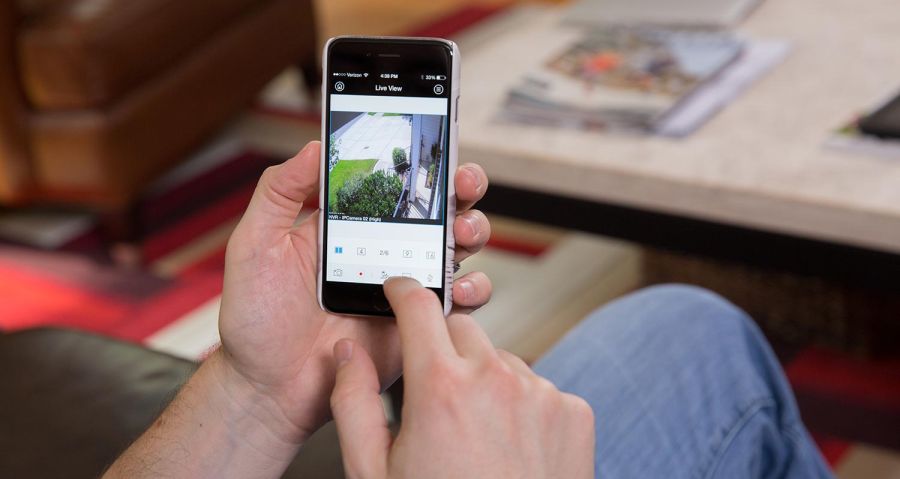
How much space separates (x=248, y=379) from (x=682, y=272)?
117cm

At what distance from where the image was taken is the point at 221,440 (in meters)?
0.74

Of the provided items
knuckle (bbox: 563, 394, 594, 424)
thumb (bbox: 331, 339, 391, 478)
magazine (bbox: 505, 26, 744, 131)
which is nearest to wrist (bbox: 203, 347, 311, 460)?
thumb (bbox: 331, 339, 391, 478)

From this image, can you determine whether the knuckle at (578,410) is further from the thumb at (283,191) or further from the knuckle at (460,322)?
the thumb at (283,191)

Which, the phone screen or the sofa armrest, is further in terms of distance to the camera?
the sofa armrest

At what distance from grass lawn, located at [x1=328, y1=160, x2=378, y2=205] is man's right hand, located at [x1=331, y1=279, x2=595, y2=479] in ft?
0.52

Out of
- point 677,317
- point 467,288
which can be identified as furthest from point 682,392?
point 467,288

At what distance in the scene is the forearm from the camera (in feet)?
2.39

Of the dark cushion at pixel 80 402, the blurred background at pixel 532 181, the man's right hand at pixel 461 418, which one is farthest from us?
the blurred background at pixel 532 181

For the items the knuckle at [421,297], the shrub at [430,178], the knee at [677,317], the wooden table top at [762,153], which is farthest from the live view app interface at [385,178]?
the wooden table top at [762,153]

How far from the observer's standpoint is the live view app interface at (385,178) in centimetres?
75

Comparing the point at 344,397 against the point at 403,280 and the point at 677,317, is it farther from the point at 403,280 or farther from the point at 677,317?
the point at 677,317

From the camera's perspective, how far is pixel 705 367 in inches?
35.9

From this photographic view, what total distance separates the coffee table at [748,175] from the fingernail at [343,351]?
0.78m

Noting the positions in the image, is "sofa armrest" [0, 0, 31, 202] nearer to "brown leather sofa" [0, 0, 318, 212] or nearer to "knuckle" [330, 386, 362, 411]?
"brown leather sofa" [0, 0, 318, 212]
